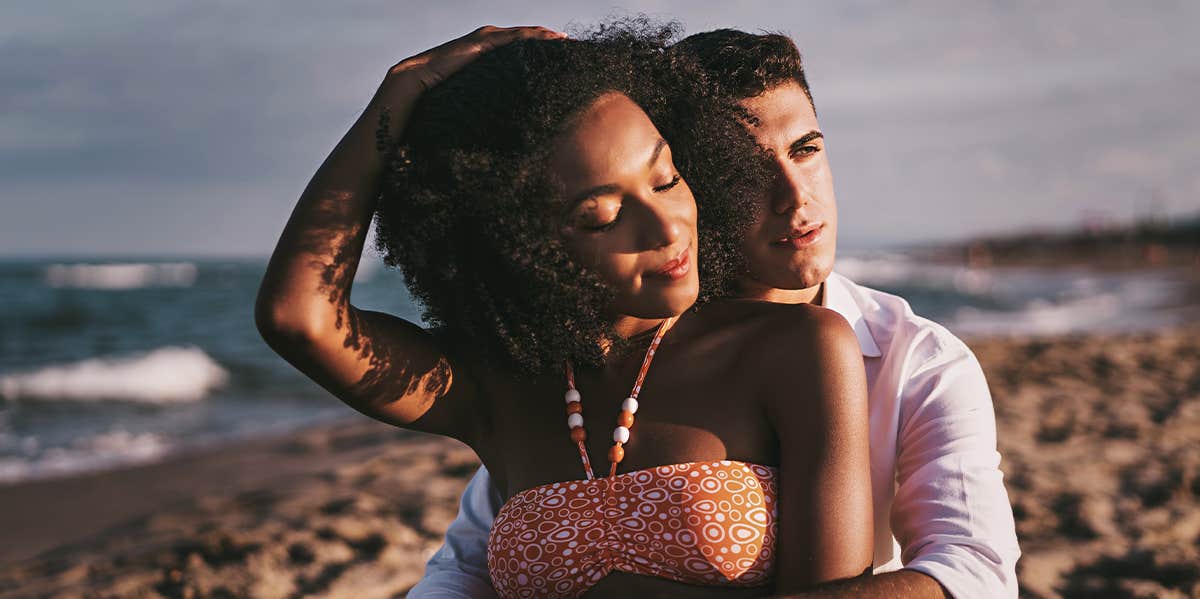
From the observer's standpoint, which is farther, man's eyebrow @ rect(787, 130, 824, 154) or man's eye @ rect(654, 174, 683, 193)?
man's eyebrow @ rect(787, 130, 824, 154)

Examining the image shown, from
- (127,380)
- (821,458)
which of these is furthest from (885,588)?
(127,380)

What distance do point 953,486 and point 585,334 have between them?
85 centimetres

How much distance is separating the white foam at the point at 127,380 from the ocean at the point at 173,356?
0.02 metres

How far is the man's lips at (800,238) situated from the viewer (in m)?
2.51

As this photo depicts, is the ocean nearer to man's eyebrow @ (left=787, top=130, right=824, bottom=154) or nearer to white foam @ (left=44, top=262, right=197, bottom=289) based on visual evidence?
man's eyebrow @ (left=787, top=130, right=824, bottom=154)

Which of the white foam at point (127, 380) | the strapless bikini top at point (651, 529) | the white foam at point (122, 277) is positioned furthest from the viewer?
the white foam at point (122, 277)

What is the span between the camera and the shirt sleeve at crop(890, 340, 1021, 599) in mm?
1958

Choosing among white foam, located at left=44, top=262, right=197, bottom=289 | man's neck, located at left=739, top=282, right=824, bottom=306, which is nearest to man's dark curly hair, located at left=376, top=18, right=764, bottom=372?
man's neck, located at left=739, top=282, right=824, bottom=306

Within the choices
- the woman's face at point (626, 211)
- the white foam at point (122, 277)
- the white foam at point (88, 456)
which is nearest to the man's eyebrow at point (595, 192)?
the woman's face at point (626, 211)

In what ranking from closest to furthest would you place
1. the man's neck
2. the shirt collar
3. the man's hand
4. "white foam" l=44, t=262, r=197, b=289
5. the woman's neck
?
the man's hand → the woman's neck → the shirt collar → the man's neck → "white foam" l=44, t=262, r=197, b=289

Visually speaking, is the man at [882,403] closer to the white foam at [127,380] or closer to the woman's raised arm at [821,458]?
the woman's raised arm at [821,458]

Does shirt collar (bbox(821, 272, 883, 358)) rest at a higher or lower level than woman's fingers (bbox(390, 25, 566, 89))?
lower

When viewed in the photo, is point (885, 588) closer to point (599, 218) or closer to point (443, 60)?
point (599, 218)

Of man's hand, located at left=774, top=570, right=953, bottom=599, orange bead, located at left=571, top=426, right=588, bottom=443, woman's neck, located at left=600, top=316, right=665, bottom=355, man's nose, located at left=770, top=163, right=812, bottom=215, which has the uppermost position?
man's nose, located at left=770, top=163, right=812, bottom=215
